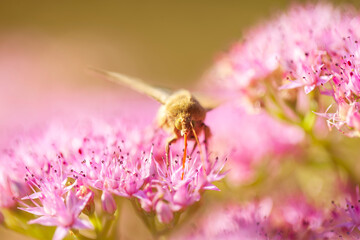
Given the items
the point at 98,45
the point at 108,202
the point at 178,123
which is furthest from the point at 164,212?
the point at 98,45

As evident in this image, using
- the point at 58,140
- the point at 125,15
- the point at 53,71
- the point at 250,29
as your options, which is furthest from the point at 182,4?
the point at 58,140

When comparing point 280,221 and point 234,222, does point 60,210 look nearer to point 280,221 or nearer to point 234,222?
point 234,222

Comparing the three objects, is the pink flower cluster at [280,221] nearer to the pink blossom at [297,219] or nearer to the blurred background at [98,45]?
the pink blossom at [297,219]

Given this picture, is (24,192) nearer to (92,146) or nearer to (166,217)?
(92,146)

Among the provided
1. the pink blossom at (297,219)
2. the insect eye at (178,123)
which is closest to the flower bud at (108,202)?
the insect eye at (178,123)

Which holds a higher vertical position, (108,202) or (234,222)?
(108,202)

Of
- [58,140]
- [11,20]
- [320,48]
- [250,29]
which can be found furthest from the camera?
[11,20]
